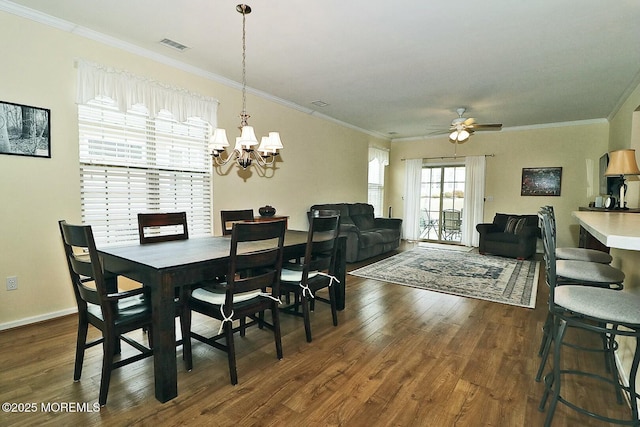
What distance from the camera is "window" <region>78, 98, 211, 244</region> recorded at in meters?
3.21

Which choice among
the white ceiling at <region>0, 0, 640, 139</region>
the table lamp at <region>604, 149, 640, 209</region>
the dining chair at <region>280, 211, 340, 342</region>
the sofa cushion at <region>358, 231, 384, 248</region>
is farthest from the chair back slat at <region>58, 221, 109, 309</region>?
the table lamp at <region>604, 149, 640, 209</region>

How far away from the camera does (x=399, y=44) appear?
324 centimetres

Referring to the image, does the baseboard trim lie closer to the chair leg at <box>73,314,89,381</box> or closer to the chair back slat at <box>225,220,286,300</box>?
the chair leg at <box>73,314,89,381</box>

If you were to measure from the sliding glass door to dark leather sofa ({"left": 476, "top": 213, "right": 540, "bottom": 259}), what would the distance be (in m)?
1.37

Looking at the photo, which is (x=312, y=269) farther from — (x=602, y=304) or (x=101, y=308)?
(x=602, y=304)

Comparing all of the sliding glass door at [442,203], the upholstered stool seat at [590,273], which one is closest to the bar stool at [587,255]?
the upholstered stool seat at [590,273]

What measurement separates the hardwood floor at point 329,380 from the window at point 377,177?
Result: 17.6ft

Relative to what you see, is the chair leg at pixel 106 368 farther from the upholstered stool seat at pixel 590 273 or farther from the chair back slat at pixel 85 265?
the upholstered stool seat at pixel 590 273

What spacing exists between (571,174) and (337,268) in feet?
19.9

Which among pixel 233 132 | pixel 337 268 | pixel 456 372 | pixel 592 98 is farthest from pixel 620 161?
pixel 233 132

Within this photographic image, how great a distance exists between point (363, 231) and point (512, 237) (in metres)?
2.77

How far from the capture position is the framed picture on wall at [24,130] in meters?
2.70

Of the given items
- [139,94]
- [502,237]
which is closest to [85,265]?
[139,94]

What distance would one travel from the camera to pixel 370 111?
5.87 meters
